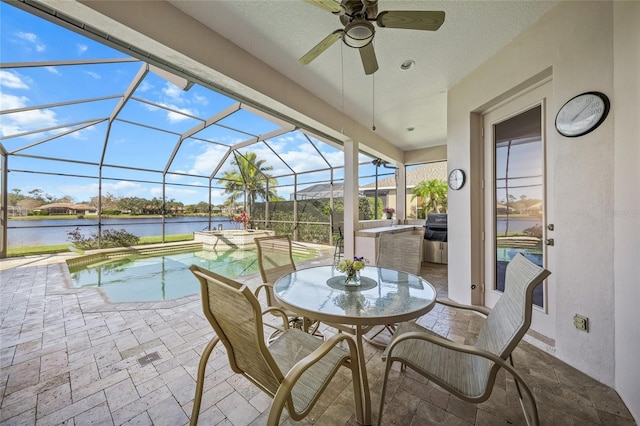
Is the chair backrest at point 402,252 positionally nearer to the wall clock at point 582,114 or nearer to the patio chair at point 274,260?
the patio chair at point 274,260

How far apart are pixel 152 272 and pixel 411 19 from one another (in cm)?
646

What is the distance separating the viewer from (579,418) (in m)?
1.42

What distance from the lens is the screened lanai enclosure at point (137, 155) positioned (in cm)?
366

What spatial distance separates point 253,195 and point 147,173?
4.08 m

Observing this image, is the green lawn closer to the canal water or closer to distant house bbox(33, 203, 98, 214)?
the canal water

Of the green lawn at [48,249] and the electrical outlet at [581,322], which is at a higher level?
the electrical outlet at [581,322]

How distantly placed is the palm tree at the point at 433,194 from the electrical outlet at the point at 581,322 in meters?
5.63

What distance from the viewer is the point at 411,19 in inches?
65.9

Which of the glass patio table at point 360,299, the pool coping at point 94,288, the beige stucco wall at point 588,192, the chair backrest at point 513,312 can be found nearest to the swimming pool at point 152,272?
the pool coping at point 94,288

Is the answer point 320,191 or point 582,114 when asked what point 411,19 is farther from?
point 320,191

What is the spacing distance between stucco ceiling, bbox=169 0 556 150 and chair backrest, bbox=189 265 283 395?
8.07ft

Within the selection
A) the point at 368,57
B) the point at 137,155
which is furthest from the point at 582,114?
the point at 137,155

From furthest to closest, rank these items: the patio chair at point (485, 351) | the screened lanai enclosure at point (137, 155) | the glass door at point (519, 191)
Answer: the screened lanai enclosure at point (137, 155) < the glass door at point (519, 191) < the patio chair at point (485, 351)

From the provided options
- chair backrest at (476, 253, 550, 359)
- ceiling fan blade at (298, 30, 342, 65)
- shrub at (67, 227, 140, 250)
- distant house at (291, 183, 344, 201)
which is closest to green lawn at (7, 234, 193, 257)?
shrub at (67, 227, 140, 250)
